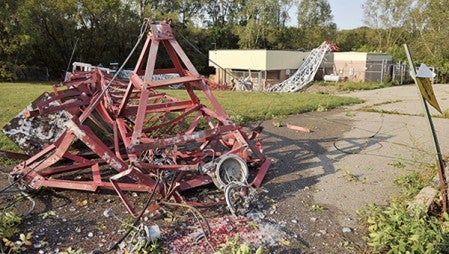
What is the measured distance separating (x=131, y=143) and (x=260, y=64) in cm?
2197

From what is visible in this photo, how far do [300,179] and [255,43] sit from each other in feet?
115

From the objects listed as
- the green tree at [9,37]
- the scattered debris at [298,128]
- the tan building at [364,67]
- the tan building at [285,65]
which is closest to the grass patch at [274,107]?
the scattered debris at [298,128]

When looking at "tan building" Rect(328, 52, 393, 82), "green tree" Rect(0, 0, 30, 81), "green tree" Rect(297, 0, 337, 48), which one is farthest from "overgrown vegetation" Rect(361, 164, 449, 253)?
"green tree" Rect(297, 0, 337, 48)

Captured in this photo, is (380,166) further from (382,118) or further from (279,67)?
(279,67)

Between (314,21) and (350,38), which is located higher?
(314,21)

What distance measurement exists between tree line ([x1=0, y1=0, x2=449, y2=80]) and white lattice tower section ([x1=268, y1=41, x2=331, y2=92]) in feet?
23.0

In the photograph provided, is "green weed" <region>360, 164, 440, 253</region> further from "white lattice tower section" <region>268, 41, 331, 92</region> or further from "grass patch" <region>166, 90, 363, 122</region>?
"white lattice tower section" <region>268, 41, 331, 92</region>

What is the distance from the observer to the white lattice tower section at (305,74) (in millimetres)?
24344

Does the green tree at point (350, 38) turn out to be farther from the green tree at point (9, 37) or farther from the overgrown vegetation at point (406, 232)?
the overgrown vegetation at point (406, 232)

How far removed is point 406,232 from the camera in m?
3.33

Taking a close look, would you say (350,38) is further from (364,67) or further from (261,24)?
(364,67)

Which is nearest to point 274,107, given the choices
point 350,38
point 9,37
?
point 9,37

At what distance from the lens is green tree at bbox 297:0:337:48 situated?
4069 centimetres

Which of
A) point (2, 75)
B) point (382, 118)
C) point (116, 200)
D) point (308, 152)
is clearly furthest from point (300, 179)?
point (2, 75)
